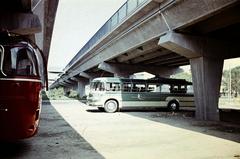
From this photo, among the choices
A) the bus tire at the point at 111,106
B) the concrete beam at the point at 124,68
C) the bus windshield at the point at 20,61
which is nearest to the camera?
the bus windshield at the point at 20,61

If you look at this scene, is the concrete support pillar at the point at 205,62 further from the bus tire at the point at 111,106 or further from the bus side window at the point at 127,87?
the bus tire at the point at 111,106

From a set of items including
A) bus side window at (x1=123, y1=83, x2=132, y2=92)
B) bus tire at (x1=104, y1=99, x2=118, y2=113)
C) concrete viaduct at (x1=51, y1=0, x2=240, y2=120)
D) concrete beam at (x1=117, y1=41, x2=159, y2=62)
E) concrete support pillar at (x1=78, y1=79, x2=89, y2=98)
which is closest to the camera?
concrete viaduct at (x1=51, y1=0, x2=240, y2=120)

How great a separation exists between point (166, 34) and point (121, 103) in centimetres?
721

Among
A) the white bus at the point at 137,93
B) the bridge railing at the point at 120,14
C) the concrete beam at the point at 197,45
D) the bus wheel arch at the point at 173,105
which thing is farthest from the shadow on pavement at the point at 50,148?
the bus wheel arch at the point at 173,105

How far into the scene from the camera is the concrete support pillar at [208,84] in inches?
639

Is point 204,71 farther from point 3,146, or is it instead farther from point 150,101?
point 3,146

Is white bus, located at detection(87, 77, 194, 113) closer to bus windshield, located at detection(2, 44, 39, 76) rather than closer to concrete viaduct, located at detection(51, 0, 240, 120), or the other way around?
concrete viaduct, located at detection(51, 0, 240, 120)

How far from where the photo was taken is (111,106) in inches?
846

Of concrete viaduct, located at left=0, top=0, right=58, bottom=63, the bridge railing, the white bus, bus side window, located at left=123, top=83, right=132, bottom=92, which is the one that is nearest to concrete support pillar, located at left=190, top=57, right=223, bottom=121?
the bridge railing

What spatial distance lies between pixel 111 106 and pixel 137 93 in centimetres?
213

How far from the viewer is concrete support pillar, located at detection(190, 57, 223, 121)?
16.2 metres

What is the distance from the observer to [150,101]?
73.0 feet

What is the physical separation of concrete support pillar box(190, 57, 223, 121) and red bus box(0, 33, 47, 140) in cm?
1099

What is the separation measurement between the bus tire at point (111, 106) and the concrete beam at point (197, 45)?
6740 mm
